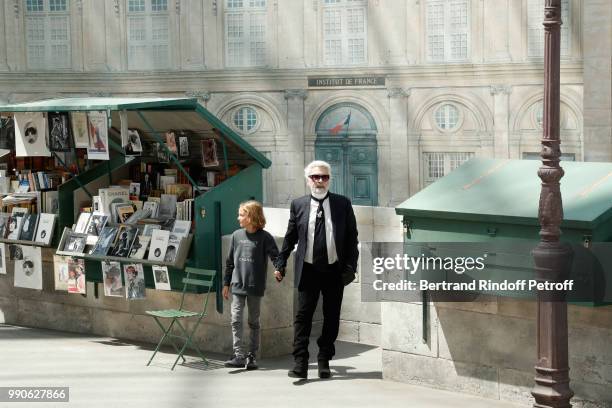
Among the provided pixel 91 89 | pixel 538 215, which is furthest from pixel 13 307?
pixel 91 89

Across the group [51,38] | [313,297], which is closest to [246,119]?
[51,38]

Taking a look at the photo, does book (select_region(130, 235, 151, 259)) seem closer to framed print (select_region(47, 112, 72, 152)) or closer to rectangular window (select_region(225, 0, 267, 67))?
A: framed print (select_region(47, 112, 72, 152))

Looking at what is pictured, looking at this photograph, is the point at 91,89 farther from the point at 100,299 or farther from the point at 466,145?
the point at 100,299

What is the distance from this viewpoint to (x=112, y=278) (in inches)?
416

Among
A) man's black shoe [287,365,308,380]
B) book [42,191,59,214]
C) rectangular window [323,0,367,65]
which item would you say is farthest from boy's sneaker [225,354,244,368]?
rectangular window [323,0,367,65]

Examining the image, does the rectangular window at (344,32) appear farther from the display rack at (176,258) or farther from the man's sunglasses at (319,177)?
the man's sunglasses at (319,177)

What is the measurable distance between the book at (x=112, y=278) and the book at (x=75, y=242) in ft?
1.23

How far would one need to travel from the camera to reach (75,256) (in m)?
10.8

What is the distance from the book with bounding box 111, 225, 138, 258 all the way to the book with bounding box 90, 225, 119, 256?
0.05m

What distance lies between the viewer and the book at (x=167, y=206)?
35.5ft

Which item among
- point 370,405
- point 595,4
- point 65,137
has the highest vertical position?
point 595,4

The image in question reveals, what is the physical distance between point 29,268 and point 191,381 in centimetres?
330

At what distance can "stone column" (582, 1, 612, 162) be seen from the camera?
25641 mm

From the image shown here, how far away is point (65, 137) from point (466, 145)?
18.7 m
